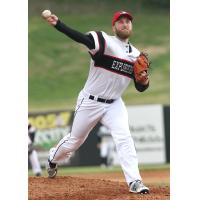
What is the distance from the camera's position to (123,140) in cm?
670

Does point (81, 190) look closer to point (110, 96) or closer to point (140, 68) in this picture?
point (110, 96)

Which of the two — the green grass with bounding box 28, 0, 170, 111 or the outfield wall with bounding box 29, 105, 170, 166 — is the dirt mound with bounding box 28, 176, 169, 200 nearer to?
the outfield wall with bounding box 29, 105, 170, 166

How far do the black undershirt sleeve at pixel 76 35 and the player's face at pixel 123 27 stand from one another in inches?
17.6

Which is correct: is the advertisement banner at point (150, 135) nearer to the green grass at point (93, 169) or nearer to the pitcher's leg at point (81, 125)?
the green grass at point (93, 169)

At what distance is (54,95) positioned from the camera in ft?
84.3

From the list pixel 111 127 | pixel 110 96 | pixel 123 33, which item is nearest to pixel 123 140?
pixel 111 127

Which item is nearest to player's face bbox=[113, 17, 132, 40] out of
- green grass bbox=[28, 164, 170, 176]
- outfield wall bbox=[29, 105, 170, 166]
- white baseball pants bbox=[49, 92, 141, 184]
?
white baseball pants bbox=[49, 92, 141, 184]

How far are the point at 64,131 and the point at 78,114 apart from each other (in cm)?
950

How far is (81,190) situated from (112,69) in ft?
4.91

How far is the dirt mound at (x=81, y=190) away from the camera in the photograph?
649 centimetres

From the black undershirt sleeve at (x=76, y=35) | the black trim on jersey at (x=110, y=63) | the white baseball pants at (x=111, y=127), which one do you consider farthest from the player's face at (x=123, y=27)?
the white baseball pants at (x=111, y=127)
